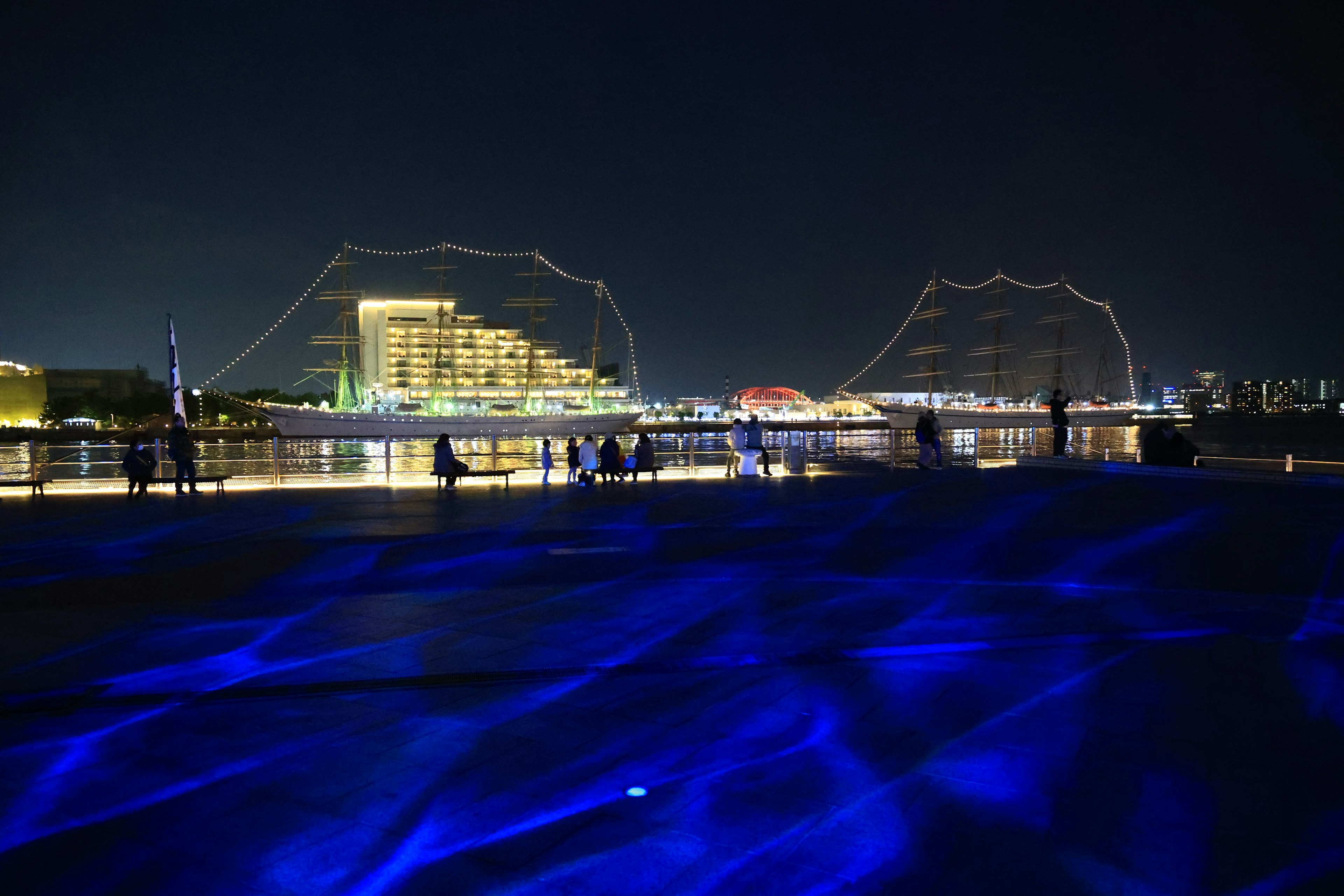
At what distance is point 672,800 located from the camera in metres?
3.28

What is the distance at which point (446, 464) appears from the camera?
16.6 metres

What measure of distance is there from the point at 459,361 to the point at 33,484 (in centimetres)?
10979

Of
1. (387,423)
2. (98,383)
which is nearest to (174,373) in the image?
(387,423)

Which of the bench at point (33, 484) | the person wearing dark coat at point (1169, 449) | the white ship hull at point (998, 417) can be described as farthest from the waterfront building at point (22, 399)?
the person wearing dark coat at point (1169, 449)

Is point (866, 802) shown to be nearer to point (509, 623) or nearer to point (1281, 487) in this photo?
point (509, 623)

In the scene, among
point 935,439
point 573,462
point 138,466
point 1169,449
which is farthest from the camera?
point 935,439

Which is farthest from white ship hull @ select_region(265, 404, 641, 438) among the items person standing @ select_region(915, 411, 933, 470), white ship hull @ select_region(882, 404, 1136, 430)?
person standing @ select_region(915, 411, 933, 470)

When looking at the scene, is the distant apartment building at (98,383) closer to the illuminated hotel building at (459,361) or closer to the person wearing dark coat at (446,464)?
the illuminated hotel building at (459,361)

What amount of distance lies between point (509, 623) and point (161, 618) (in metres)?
2.56

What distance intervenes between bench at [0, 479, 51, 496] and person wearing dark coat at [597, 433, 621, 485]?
9807mm

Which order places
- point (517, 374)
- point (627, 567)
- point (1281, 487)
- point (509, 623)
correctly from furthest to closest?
point (517, 374), point (1281, 487), point (627, 567), point (509, 623)

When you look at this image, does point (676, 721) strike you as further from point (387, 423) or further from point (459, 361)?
point (459, 361)

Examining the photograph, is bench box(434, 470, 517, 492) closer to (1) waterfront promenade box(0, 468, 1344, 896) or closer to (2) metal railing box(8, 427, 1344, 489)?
(2) metal railing box(8, 427, 1344, 489)

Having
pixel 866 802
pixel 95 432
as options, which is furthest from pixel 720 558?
pixel 95 432
